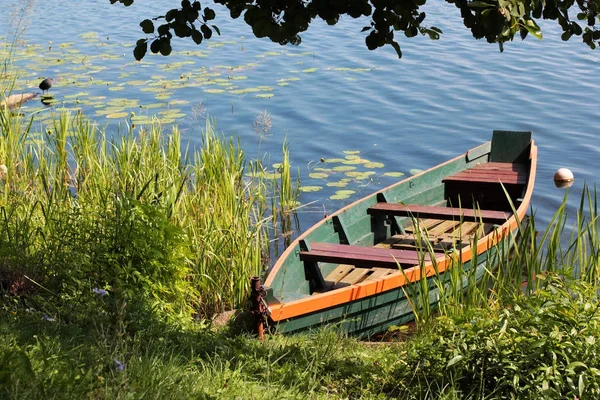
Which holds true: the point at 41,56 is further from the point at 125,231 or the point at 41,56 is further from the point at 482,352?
the point at 482,352

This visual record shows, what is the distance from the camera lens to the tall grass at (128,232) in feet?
15.8

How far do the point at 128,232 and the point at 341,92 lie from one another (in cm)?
875

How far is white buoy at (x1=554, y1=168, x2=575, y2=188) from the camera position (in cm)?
998

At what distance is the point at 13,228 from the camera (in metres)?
5.39

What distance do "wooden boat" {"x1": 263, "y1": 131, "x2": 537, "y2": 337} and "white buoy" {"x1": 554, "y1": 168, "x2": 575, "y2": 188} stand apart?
2.99 ft

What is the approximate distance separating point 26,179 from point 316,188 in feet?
11.3

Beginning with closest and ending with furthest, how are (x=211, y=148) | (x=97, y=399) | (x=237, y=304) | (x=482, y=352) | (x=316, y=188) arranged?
(x=97, y=399) < (x=482, y=352) < (x=237, y=304) < (x=211, y=148) < (x=316, y=188)

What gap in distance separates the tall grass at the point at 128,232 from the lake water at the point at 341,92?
7.03ft

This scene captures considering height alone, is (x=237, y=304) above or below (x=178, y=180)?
below

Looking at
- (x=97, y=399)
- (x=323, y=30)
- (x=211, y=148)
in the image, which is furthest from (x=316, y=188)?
(x=323, y=30)

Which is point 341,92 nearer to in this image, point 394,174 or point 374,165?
point 374,165

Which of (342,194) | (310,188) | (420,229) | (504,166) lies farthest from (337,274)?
(504,166)

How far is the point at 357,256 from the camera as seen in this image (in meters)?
6.09

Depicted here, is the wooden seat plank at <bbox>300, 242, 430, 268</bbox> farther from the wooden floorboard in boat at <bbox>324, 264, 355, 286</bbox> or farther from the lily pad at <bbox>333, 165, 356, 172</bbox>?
the lily pad at <bbox>333, 165, 356, 172</bbox>
